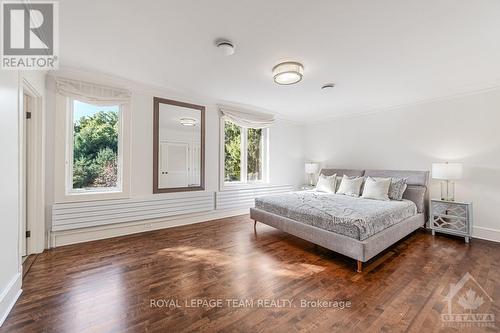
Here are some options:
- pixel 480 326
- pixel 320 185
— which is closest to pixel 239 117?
pixel 320 185

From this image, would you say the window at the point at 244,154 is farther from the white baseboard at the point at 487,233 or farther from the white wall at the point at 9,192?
the white baseboard at the point at 487,233

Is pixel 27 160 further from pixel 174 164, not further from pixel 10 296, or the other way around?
pixel 174 164

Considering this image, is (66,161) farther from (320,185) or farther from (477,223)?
(477,223)

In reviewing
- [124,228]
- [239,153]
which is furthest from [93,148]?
[239,153]

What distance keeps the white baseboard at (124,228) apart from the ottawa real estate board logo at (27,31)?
216 centimetres

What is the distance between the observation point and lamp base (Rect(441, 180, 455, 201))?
11.9ft

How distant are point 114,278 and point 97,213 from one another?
1.37 meters

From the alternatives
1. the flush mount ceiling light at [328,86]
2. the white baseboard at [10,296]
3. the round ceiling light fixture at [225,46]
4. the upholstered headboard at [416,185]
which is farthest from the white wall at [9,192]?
the upholstered headboard at [416,185]

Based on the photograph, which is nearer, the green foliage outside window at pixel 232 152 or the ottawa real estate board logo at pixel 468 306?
the ottawa real estate board logo at pixel 468 306

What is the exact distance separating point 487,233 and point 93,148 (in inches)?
245

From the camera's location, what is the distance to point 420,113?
3975 millimetres

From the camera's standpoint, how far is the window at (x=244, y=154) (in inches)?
186

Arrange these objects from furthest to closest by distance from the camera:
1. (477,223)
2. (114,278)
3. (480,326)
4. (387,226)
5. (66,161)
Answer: (477,223) < (66,161) < (387,226) < (114,278) < (480,326)

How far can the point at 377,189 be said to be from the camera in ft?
12.4
